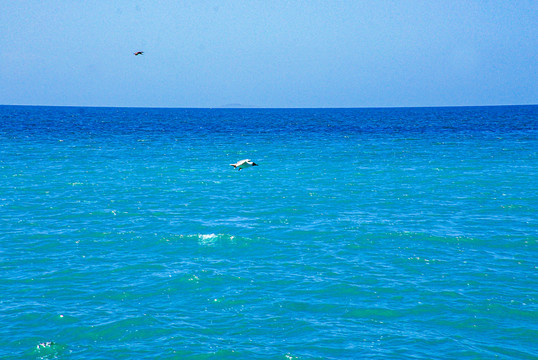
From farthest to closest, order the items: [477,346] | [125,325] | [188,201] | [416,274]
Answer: [188,201] → [416,274] → [125,325] → [477,346]

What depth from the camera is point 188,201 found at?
33.9 m

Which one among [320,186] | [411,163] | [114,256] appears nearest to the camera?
[114,256]

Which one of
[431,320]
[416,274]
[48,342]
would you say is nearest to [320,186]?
[416,274]

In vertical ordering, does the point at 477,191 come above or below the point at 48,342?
above

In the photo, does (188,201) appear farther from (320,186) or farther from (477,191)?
(477,191)

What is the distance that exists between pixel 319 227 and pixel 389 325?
11177 millimetres

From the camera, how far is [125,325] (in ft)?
50.9

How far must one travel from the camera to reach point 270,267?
20.6 meters

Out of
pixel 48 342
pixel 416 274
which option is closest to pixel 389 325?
pixel 416 274

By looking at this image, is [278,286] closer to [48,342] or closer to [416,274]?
[416,274]

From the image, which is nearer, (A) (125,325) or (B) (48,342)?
(B) (48,342)

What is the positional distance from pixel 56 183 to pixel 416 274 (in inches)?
1242

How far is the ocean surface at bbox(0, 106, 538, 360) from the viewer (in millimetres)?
14688

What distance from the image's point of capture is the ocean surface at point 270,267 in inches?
578
